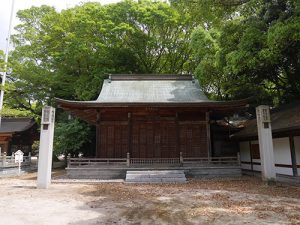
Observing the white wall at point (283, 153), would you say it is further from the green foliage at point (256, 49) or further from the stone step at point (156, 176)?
the stone step at point (156, 176)

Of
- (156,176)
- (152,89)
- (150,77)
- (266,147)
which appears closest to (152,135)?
(156,176)

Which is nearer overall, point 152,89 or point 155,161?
point 155,161

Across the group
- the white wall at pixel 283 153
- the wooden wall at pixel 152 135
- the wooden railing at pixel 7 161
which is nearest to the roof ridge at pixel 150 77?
the wooden wall at pixel 152 135

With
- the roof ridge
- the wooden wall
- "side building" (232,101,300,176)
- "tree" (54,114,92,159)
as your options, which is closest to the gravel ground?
"side building" (232,101,300,176)

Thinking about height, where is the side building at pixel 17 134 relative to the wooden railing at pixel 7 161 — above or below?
above

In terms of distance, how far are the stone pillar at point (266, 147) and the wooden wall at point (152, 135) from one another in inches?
206

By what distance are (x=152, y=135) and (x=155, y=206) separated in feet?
32.8

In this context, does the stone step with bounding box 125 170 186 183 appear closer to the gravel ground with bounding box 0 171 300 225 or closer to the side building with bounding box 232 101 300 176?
the gravel ground with bounding box 0 171 300 225

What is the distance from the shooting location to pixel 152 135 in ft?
61.6

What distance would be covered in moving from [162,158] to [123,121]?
4084 millimetres

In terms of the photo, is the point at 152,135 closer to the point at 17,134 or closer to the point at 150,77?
the point at 150,77

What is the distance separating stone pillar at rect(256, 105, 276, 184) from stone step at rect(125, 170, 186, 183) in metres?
4.62

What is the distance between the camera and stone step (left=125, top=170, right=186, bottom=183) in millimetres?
14992

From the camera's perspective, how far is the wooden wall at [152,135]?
60.8ft
